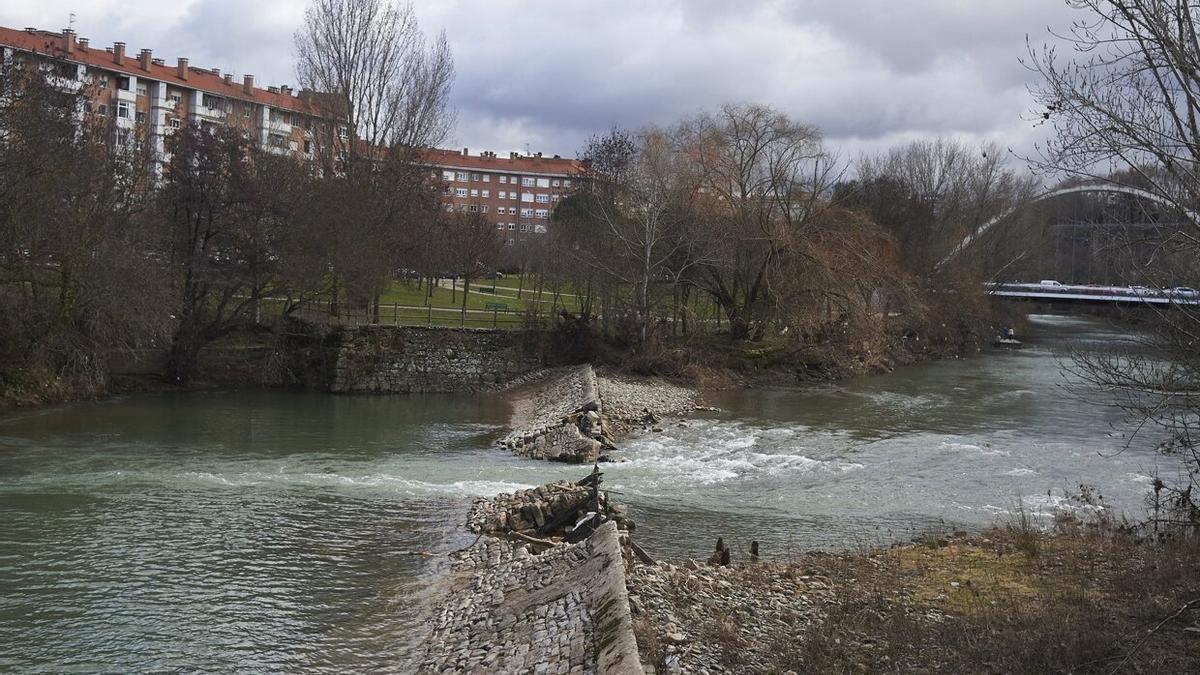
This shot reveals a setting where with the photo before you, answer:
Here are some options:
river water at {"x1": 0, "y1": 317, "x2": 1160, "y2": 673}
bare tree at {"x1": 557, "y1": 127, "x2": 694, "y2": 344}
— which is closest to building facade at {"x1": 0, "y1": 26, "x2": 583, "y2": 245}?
bare tree at {"x1": 557, "y1": 127, "x2": 694, "y2": 344}

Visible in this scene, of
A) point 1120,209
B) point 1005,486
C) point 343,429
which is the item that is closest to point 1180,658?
point 1120,209

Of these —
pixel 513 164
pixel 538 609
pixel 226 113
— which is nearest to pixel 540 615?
pixel 538 609

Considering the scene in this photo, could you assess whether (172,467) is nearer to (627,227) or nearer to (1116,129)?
(1116,129)

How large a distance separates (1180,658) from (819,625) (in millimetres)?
3238

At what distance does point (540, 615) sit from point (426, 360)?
1079 inches

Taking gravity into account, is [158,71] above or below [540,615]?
above

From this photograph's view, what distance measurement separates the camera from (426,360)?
124 feet

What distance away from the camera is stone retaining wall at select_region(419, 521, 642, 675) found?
30.9ft

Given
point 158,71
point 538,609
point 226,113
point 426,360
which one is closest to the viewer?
point 538,609

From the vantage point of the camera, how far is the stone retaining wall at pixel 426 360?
121 feet

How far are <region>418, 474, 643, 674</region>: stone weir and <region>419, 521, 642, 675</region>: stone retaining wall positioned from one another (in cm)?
1

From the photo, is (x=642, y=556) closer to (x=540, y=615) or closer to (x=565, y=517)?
(x=540, y=615)

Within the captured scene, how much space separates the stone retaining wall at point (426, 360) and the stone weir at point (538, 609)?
2194 centimetres

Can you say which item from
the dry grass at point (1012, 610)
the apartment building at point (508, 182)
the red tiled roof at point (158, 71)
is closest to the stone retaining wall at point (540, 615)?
the dry grass at point (1012, 610)
